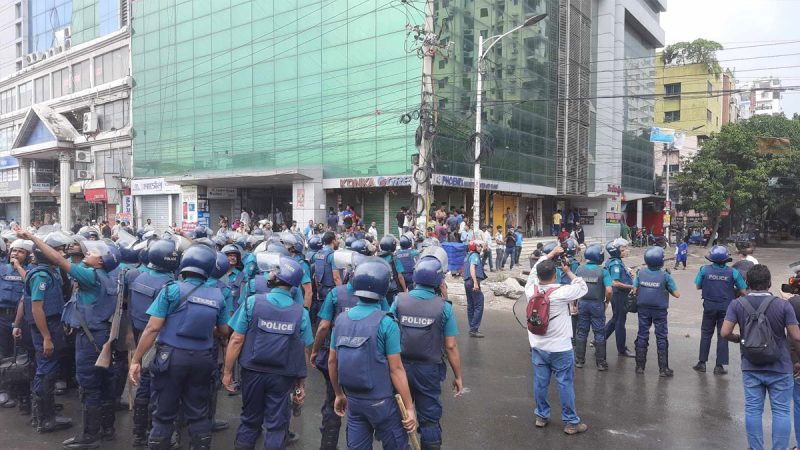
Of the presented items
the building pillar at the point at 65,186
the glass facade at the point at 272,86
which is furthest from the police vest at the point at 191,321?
the building pillar at the point at 65,186

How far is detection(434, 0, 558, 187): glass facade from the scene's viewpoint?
23.9 metres

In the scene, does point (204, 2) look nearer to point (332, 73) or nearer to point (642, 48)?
point (332, 73)

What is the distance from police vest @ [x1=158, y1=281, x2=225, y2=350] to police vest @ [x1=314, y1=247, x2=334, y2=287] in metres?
3.74

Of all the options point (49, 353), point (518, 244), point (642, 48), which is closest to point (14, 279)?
point (49, 353)

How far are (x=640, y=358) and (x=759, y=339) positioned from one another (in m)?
3.25

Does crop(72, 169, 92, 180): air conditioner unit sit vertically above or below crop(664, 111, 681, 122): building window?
below

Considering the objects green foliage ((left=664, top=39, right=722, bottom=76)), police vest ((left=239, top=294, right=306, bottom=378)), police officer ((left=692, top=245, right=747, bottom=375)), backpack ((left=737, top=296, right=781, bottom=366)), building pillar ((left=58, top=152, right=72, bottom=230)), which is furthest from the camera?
green foliage ((left=664, top=39, right=722, bottom=76))

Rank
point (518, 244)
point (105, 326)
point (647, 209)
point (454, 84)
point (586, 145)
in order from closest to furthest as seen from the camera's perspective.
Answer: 1. point (105, 326)
2. point (518, 244)
3. point (454, 84)
4. point (586, 145)
5. point (647, 209)

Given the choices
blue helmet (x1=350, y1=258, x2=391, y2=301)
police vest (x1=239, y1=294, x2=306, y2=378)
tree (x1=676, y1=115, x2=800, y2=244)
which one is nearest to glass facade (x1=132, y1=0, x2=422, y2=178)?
police vest (x1=239, y1=294, x2=306, y2=378)

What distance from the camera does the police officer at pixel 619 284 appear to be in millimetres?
7883

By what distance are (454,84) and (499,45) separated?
4573mm

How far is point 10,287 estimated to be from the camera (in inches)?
229

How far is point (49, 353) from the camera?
16.8 ft

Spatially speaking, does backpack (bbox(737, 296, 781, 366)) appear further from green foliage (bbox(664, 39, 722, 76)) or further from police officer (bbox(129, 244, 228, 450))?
green foliage (bbox(664, 39, 722, 76))
